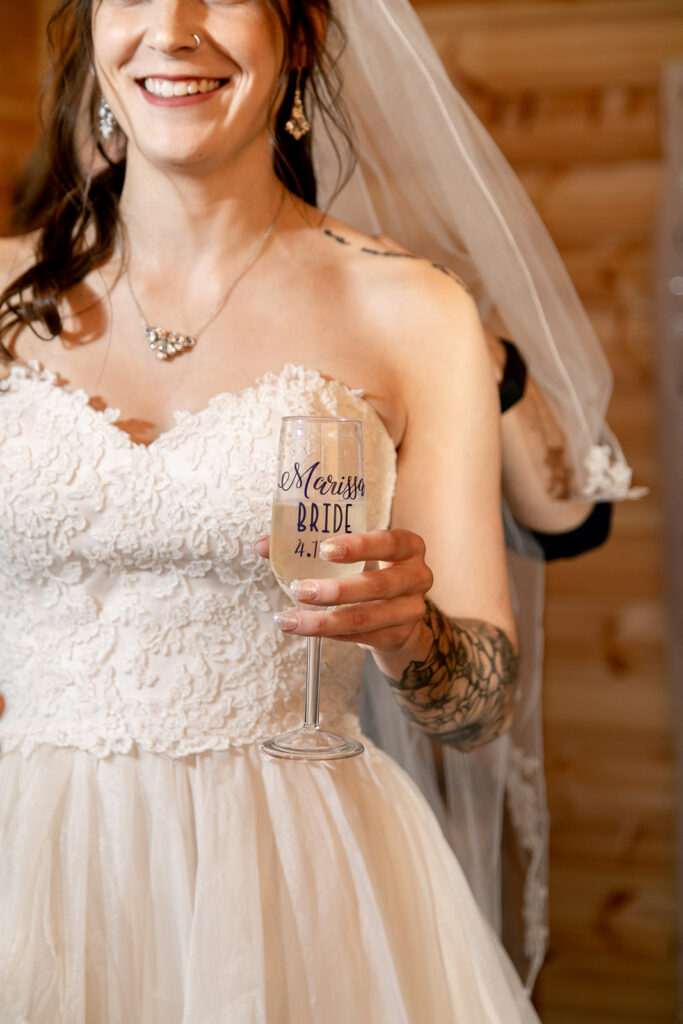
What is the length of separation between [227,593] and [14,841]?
351mm

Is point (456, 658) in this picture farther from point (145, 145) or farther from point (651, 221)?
point (651, 221)

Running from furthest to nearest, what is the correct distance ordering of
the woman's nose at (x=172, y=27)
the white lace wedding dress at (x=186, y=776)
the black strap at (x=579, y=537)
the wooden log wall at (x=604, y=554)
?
the wooden log wall at (x=604, y=554), the black strap at (x=579, y=537), the woman's nose at (x=172, y=27), the white lace wedding dress at (x=186, y=776)

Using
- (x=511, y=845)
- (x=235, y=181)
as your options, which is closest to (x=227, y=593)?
(x=235, y=181)

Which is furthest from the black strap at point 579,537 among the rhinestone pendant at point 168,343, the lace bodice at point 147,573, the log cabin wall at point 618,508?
the log cabin wall at point 618,508

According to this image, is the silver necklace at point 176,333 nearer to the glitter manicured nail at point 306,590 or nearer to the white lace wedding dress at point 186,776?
the white lace wedding dress at point 186,776

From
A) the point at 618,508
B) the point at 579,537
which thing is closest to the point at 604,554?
the point at 618,508

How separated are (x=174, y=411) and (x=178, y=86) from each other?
1.19 feet

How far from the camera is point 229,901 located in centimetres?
109

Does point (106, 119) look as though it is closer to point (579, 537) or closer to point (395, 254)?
point (395, 254)

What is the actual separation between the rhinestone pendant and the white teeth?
275 millimetres

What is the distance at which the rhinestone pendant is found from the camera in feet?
4.30

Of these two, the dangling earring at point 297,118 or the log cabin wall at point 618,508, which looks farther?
the log cabin wall at point 618,508

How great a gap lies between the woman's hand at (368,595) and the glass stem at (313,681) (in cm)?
4

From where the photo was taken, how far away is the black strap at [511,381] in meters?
1.50
